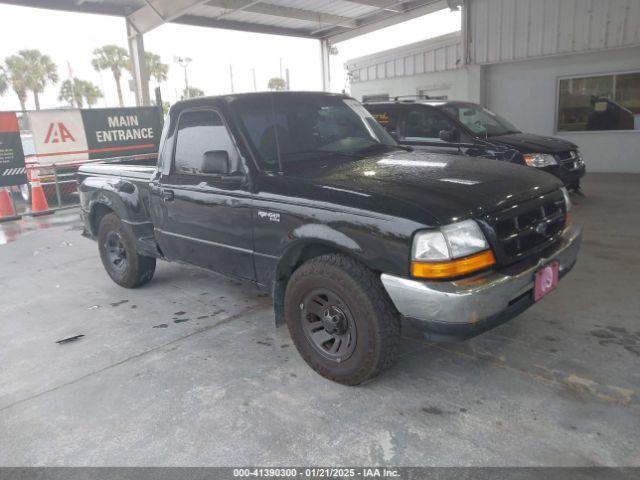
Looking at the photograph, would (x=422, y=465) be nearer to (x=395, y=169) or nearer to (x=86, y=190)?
(x=395, y=169)

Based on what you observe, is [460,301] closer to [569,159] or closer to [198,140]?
[198,140]

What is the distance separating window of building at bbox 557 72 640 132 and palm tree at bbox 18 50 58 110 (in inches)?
1906

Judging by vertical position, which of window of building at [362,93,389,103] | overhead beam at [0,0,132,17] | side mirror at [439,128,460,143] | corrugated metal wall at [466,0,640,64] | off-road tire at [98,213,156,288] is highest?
overhead beam at [0,0,132,17]

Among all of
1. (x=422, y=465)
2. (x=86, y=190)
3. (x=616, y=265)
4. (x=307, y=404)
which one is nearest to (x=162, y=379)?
(x=307, y=404)

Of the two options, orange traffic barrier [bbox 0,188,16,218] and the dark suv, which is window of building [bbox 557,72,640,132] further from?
orange traffic barrier [bbox 0,188,16,218]

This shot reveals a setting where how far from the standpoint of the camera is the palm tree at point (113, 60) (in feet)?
145

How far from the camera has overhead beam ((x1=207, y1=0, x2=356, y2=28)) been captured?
12414mm

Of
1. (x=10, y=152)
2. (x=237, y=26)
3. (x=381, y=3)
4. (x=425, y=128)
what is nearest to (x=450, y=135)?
(x=425, y=128)

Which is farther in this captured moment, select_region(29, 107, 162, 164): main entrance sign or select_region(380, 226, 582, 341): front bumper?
select_region(29, 107, 162, 164): main entrance sign

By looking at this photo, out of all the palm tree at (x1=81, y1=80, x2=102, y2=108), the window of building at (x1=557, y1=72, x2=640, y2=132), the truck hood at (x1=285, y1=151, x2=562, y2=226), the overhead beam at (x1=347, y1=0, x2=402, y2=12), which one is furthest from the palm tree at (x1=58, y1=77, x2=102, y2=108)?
the truck hood at (x1=285, y1=151, x2=562, y2=226)

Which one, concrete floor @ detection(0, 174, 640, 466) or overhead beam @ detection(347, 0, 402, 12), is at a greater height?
overhead beam @ detection(347, 0, 402, 12)

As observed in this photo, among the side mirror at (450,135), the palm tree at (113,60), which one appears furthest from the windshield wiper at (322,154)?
the palm tree at (113,60)

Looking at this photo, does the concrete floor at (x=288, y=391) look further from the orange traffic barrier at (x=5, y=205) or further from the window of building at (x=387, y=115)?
the orange traffic barrier at (x=5, y=205)

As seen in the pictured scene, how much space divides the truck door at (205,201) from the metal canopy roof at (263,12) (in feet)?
30.9
